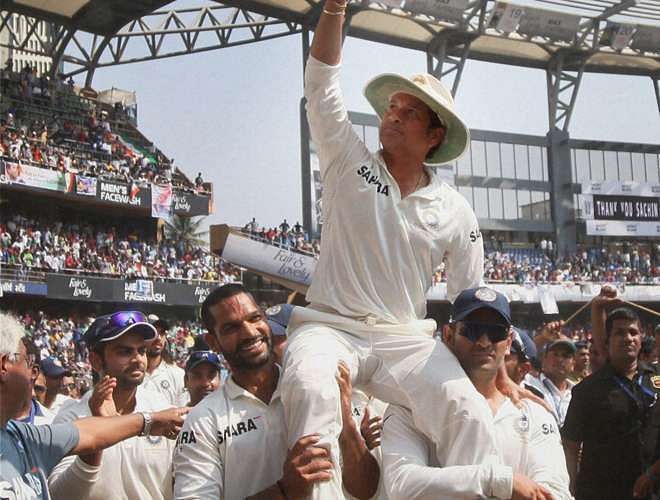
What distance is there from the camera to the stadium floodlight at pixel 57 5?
94.6 ft

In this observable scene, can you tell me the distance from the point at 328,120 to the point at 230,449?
1357mm

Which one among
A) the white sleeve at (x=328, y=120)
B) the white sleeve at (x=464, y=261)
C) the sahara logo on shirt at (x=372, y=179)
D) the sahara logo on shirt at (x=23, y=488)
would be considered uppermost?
the white sleeve at (x=328, y=120)

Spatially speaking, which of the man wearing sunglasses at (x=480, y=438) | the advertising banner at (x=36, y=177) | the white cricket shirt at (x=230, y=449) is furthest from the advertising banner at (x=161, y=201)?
the man wearing sunglasses at (x=480, y=438)

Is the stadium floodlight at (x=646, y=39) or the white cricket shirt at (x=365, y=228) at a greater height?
the stadium floodlight at (x=646, y=39)

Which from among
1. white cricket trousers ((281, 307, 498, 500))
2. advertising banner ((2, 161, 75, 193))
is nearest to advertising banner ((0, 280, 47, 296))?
advertising banner ((2, 161, 75, 193))

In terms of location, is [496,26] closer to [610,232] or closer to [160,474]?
[610,232]

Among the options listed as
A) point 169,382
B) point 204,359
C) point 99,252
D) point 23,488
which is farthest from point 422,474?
point 99,252

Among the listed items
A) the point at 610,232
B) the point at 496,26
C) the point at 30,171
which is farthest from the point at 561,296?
the point at 30,171

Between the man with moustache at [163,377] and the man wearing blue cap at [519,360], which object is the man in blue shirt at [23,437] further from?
the man with moustache at [163,377]

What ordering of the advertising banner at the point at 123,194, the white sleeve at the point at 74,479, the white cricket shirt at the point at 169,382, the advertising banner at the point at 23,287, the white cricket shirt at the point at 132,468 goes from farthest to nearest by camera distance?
the advertising banner at the point at 123,194 < the advertising banner at the point at 23,287 < the white cricket shirt at the point at 169,382 < the white cricket shirt at the point at 132,468 < the white sleeve at the point at 74,479

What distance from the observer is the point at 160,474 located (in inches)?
177

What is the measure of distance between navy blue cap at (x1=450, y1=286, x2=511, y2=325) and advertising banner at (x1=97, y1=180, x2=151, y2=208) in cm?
2598

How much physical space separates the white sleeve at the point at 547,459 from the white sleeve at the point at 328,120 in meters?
1.27

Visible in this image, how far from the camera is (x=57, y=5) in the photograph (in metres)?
29.3
